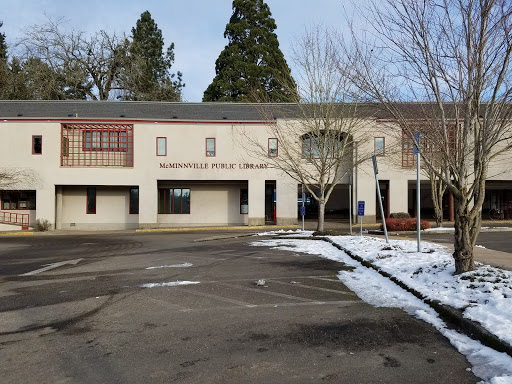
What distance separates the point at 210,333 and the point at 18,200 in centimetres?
2651

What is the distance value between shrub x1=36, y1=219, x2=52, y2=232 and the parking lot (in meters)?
17.9

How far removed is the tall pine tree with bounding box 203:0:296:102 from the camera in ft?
144

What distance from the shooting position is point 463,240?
261 inches

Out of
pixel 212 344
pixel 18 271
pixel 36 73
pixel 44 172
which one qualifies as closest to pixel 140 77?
pixel 36 73

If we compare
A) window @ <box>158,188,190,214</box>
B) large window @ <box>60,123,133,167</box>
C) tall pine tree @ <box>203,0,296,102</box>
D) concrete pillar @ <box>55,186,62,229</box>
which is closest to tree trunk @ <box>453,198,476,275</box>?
window @ <box>158,188,190,214</box>

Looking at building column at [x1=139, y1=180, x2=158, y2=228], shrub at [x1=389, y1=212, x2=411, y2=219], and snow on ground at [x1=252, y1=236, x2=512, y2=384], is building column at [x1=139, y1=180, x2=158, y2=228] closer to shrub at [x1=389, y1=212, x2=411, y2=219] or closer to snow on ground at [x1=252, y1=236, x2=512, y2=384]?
shrub at [x1=389, y1=212, x2=411, y2=219]

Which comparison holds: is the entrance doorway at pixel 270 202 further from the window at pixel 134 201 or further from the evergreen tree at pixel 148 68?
the evergreen tree at pixel 148 68

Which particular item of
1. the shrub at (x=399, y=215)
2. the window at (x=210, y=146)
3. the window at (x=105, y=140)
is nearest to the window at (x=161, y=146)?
the window at (x=105, y=140)

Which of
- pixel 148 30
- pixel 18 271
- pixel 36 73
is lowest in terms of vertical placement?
pixel 18 271

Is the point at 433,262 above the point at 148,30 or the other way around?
the other way around

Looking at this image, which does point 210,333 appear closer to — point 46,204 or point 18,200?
point 46,204

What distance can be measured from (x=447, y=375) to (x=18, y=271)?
993 centimetres

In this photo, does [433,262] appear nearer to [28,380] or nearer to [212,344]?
[212,344]

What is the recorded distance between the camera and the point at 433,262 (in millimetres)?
7965
